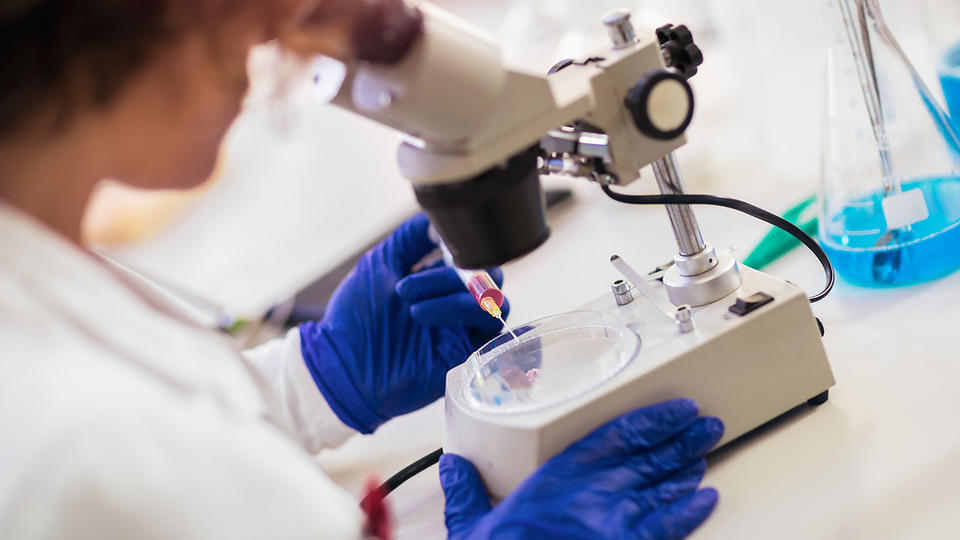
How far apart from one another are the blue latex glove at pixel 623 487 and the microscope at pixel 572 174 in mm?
25

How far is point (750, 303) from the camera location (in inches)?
35.4

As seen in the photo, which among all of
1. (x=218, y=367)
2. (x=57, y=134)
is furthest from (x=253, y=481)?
(x=57, y=134)

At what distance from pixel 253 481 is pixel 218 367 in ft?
0.68

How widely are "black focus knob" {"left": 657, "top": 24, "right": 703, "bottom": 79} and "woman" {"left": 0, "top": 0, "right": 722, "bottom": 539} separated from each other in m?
0.35

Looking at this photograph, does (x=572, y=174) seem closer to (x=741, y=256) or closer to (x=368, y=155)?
(x=741, y=256)

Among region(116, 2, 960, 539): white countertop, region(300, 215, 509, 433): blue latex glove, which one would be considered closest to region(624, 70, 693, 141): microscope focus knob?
region(116, 2, 960, 539): white countertop

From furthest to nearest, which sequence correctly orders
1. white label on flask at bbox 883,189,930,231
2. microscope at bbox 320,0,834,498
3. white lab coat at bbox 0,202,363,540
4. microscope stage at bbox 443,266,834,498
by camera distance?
white label on flask at bbox 883,189,930,231 < microscope stage at bbox 443,266,834,498 < microscope at bbox 320,0,834,498 < white lab coat at bbox 0,202,363,540

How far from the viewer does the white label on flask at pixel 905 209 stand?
105 centimetres

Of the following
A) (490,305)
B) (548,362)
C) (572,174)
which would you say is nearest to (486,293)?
(490,305)

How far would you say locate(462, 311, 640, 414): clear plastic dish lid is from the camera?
907 millimetres

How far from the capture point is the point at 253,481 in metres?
0.67

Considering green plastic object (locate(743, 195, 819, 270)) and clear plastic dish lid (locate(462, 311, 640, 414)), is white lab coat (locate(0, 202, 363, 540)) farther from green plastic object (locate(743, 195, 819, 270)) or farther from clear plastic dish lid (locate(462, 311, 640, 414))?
green plastic object (locate(743, 195, 819, 270))

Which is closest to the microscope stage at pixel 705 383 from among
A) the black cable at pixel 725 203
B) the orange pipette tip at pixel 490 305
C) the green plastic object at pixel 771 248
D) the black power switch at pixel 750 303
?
the black power switch at pixel 750 303

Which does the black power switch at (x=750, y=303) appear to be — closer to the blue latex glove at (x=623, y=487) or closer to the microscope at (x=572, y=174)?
the microscope at (x=572, y=174)
